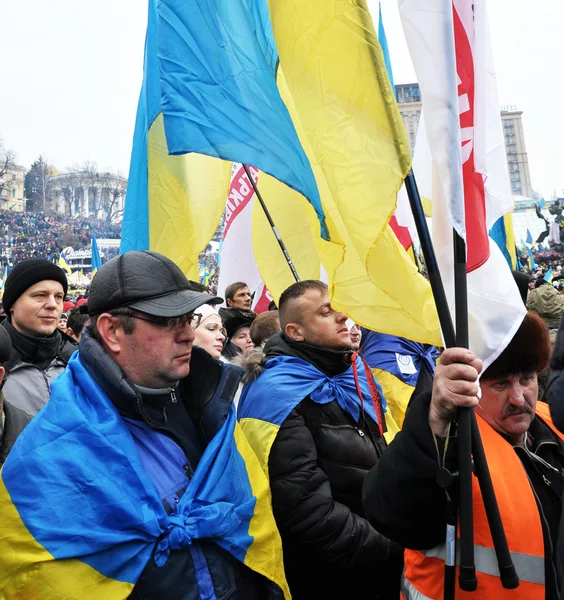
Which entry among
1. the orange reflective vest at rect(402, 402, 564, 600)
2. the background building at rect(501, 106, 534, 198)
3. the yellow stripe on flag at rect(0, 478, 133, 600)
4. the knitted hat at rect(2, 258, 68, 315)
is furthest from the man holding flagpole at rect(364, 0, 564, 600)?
the background building at rect(501, 106, 534, 198)

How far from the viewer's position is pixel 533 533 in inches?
62.9

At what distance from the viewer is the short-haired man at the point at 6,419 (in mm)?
2400

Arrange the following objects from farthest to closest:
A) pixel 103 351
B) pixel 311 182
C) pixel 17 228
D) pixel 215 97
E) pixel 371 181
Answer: pixel 17 228
pixel 215 97
pixel 311 182
pixel 103 351
pixel 371 181

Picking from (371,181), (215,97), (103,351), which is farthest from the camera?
(215,97)

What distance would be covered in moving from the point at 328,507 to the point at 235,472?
55 centimetres

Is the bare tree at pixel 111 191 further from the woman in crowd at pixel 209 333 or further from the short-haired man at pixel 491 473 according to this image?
the short-haired man at pixel 491 473

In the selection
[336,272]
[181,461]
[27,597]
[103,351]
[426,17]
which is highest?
[426,17]

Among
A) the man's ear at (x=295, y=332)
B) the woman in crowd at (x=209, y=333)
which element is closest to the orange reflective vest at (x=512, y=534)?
the man's ear at (x=295, y=332)

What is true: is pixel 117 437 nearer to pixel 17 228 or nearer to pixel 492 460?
pixel 492 460

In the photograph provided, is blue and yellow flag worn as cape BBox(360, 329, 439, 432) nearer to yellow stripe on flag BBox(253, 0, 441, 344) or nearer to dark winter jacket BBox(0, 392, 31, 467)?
yellow stripe on flag BBox(253, 0, 441, 344)

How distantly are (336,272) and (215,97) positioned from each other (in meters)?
1.53

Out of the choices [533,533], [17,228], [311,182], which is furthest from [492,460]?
[17,228]

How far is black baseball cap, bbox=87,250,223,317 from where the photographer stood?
197cm

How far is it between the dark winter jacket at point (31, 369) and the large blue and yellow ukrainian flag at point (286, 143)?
912 millimetres
